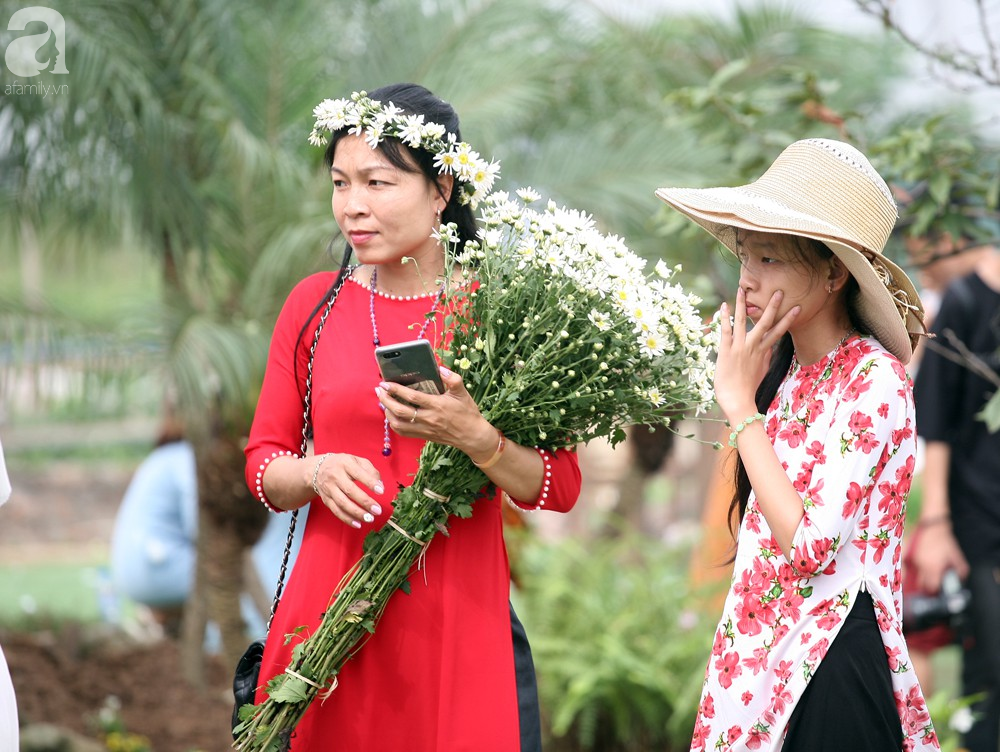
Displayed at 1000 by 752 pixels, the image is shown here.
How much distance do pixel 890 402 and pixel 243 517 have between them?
3.97m

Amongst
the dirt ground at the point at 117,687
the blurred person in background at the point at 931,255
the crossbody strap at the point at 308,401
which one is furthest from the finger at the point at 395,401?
the dirt ground at the point at 117,687

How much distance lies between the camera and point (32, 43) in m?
4.73

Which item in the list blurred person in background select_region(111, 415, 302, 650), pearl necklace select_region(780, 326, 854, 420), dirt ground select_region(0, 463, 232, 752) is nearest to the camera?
pearl necklace select_region(780, 326, 854, 420)

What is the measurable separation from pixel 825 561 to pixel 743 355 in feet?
1.40

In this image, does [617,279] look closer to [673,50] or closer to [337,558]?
[337,558]

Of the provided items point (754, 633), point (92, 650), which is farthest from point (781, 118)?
point (92, 650)

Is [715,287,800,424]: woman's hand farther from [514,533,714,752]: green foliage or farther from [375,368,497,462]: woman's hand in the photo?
[514,533,714,752]: green foliage

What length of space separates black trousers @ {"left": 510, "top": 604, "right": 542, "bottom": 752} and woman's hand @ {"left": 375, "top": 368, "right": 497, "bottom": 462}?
492mm

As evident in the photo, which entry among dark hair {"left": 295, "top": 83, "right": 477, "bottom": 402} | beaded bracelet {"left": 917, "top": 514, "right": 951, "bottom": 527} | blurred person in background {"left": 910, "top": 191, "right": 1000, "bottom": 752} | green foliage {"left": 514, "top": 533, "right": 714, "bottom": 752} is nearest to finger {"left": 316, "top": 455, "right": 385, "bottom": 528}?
dark hair {"left": 295, "top": 83, "right": 477, "bottom": 402}

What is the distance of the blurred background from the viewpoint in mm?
4789

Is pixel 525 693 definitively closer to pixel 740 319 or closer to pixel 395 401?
pixel 395 401

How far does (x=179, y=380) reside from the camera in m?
4.67

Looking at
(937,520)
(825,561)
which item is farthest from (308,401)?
(937,520)

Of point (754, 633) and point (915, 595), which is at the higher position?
point (754, 633)
